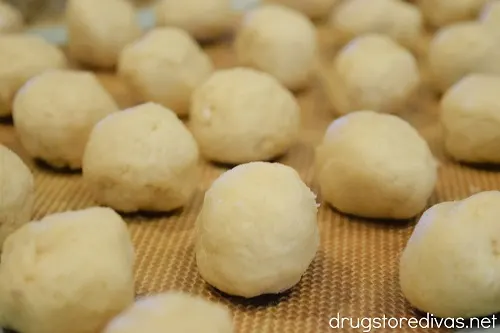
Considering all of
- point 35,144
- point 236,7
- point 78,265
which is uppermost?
point 78,265

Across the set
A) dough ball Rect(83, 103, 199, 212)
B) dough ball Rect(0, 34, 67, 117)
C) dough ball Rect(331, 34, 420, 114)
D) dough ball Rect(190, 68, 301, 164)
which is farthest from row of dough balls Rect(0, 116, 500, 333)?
dough ball Rect(331, 34, 420, 114)

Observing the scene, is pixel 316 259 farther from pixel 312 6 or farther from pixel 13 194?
pixel 312 6

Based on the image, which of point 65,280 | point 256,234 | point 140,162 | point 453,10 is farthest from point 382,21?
Answer: point 65,280

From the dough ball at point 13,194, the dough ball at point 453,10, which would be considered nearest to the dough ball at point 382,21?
the dough ball at point 453,10

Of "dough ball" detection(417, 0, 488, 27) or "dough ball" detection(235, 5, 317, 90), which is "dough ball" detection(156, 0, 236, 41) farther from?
"dough ball" detection(417, 0, 488, 27)

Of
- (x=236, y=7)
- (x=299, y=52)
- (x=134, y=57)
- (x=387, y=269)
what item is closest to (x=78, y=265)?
(x=387, y=269)

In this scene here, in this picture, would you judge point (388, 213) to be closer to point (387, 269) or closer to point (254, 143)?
point (387, 269)
